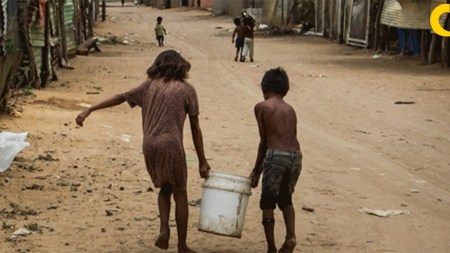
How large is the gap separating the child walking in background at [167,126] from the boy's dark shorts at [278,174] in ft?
1.28

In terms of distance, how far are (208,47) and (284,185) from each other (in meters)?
23.0

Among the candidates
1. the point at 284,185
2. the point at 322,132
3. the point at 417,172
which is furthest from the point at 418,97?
the point at 284,185

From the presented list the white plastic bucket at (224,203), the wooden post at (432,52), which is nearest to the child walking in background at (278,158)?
the white plastic bucket at (224,203)

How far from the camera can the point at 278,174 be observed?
5.71 metres

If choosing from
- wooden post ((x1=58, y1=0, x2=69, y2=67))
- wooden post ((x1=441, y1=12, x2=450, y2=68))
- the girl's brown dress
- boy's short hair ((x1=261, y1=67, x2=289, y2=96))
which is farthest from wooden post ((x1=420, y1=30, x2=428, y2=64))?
the girl's brown dress

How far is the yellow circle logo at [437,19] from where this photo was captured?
19531mm

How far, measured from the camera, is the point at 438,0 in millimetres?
21906

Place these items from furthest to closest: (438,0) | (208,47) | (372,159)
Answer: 1. (208,47)
2. (438,0)
3. (372,159)

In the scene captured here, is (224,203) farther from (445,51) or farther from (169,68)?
(445,51)

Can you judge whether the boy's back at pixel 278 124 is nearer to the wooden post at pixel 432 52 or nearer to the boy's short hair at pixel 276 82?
the boy's short hair at pixel 276 82

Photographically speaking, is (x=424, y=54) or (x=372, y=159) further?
(x=424, y=54)

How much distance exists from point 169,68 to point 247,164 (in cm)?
394

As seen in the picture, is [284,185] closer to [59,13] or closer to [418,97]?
[418,97]

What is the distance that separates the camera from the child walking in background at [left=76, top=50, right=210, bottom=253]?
562 cm
